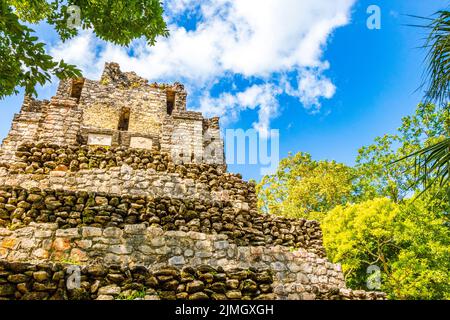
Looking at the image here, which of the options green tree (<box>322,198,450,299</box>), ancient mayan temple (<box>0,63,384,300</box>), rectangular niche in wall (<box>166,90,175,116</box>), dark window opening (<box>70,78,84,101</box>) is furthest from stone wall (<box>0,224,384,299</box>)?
dark window opening (<box>70,78,84,101</box>)

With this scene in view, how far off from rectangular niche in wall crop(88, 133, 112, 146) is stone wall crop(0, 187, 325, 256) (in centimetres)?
538

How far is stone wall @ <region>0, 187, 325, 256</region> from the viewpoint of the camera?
5.72 m

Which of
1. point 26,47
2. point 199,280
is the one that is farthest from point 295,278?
point 26,47

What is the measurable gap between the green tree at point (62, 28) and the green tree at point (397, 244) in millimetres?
13176

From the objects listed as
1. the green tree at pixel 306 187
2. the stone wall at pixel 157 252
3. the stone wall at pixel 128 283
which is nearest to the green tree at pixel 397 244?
the green tree at pixel 306 187

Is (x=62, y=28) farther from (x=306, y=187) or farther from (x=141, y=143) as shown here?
(x=306, y=187)

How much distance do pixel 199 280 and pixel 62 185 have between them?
4.76 m

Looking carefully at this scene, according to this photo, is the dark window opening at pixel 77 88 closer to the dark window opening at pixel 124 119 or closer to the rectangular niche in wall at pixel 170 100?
the dark window opening at pixel 124 119

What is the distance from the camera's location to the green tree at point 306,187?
2241 cm

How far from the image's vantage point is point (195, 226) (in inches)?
251

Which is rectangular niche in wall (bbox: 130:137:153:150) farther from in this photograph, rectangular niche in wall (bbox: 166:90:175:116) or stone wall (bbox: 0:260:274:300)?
stone wall (bbox: 0:260:274:300)

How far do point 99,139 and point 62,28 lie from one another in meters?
5.87

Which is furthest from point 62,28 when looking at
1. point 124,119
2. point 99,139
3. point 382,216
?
point 382,216
